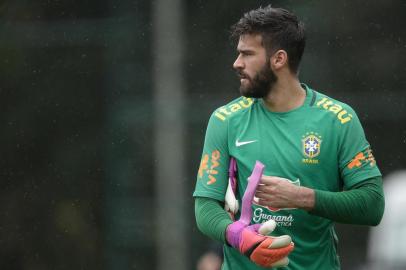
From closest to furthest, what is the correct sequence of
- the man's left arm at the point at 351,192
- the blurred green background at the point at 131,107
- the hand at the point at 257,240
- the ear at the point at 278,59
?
the hand at the point at 257,240, the man's left arm at the point at 351,192, the ear at the point at 278,59, the blurred green background at the point at 131,107

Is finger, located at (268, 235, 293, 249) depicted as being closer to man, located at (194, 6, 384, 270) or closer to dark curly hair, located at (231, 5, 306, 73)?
man, located at (194, 6, 384, 270)

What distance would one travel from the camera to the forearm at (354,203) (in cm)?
374

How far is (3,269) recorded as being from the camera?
22.1 feet

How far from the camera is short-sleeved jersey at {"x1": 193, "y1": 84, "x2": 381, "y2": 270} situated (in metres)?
3.82

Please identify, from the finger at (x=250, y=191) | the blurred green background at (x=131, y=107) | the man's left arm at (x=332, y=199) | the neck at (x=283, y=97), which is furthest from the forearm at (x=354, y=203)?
the blurred green background at (x=131, y=107)

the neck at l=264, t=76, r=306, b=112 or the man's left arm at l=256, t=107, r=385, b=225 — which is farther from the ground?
the neck at l=264, t=76, r=306, b=112

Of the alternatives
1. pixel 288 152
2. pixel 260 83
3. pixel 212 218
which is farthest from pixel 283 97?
pixel 212 218

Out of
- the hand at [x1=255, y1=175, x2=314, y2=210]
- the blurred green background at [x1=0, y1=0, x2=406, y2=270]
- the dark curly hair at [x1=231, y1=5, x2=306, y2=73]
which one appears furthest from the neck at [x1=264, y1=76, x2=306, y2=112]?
the blurred green background at [x1=0, y1=0, x2=406, y2=270]

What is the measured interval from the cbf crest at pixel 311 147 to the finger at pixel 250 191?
0.27m

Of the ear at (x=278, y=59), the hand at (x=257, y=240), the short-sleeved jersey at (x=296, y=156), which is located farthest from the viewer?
the ear at (x=278, y=59)

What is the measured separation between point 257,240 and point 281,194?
21 centimetres

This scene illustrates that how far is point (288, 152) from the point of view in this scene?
383cm

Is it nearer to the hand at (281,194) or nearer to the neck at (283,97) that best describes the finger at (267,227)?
the hand at (281,194)

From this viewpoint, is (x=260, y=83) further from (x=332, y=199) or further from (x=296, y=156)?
(x=332, y=199)
